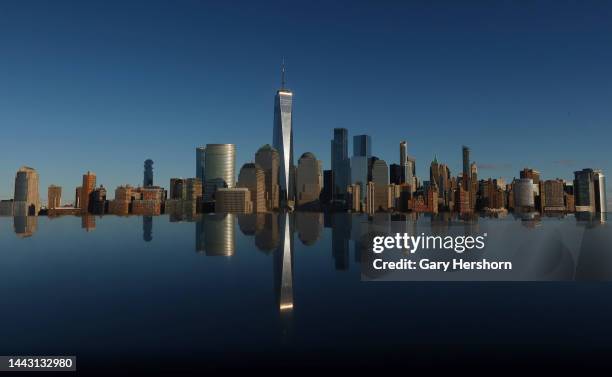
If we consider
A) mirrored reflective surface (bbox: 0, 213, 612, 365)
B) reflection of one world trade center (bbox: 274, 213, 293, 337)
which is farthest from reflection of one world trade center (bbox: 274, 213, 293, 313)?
mirrored reflective surface (bbox: 0, 213, 612, 365)

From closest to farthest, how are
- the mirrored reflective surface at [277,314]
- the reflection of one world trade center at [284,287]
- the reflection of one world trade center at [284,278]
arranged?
1. the mirrored reflective surface at [277,314]
2. the reflection of one world trade center at [284,287]
3. the reflection of one world trade center at [284,278]

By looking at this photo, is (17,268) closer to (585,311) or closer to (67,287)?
(67,287)

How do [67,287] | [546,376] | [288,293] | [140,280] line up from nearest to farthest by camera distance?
[546,376] → [288,293] → [67,287] → [140,280]

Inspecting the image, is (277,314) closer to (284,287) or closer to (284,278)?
(284,287)

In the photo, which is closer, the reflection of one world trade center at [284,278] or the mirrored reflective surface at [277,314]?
the mirrored reflective surface at [277,314]

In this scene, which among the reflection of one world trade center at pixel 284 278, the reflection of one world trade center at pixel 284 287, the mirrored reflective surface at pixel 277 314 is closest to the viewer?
the mirrored reflective surface at pixel 277 314

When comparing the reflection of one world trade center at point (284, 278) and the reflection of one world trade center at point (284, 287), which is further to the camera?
the reflection of one world trade center at point (284, 278)

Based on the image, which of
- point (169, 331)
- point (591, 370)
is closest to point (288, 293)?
point (169, 331)

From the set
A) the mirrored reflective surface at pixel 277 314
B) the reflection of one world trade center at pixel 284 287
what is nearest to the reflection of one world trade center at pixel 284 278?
the reflection of one world trade center at pixel 284 287

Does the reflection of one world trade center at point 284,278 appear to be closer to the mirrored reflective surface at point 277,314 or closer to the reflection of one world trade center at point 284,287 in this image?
the reflection of one world trade center at point 284,287

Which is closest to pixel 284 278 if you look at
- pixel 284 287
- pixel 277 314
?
pixel 284 287

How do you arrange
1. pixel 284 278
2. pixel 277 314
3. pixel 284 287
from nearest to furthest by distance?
pixel 277 314 → pixel 284 287 → pixel 284 278
